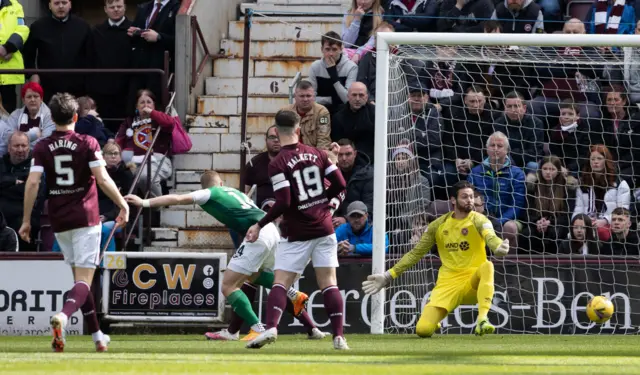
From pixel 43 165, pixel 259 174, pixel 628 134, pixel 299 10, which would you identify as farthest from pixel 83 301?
pixel 299 10

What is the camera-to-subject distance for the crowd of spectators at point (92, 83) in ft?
52.1

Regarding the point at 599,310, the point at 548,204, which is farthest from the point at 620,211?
the point at 599,310

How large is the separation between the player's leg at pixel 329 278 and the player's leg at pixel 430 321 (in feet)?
6.28

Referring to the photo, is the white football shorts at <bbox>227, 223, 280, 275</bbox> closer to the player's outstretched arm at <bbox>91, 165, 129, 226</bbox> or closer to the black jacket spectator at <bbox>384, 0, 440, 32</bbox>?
the player's outstretched arm at <bbox>91, 165, 129, 226</bbox>

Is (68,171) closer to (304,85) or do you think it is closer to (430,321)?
(430,321)

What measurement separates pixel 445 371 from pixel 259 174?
6.80m

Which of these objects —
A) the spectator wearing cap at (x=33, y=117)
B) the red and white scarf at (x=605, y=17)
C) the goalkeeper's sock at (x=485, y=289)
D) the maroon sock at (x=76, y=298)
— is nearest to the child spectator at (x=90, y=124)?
the spectator wearing cap at (x=33, y=117)

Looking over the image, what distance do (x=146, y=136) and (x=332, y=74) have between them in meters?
2.44

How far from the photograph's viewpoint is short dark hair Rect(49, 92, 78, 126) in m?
10.3

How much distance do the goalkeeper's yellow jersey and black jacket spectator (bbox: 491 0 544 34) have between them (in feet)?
14.0

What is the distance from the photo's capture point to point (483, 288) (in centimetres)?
1231

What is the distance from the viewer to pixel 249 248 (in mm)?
12195

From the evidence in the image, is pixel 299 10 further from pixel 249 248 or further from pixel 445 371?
pixel 445 371

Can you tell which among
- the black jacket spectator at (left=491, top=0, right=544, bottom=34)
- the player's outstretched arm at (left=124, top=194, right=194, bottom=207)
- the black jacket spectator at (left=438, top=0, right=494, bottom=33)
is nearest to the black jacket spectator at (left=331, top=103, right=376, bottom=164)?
the black jacket spectator at (left=438, top=0, right=494, bottom=33)
